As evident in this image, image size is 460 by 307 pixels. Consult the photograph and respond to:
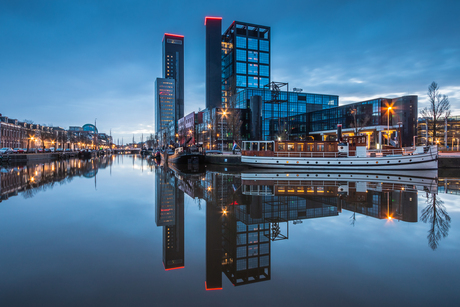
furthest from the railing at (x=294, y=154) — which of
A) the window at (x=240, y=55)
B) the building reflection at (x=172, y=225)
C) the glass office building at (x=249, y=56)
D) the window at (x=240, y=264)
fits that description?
the window at (x=240, y=55)

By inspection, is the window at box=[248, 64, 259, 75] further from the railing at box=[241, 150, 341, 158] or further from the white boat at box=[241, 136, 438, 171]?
the railing at box=[241, 150, 341, 158]

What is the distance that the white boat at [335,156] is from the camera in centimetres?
2956

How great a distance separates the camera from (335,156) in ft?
108

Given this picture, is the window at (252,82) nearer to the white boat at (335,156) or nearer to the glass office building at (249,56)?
the glass office building at (249,56)

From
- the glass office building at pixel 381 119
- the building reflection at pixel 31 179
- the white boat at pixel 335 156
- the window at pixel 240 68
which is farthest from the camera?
the window at pixel 240 68

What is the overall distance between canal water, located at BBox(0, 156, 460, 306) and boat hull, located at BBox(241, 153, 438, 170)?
21.0m

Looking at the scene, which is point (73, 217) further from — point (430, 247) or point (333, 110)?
point (333, 110)

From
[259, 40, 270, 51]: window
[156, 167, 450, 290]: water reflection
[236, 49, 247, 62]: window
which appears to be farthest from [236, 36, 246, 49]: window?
[156, 167, 450, 290]: water reflection

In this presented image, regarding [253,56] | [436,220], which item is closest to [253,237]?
[436,220]

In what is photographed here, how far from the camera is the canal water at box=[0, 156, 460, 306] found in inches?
167

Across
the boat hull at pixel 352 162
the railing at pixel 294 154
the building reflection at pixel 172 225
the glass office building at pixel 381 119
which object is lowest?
the building reflection at pixel 172 225

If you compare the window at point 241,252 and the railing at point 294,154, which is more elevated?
the railing at point 294,154

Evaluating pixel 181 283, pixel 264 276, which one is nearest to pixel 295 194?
pixel 264 276

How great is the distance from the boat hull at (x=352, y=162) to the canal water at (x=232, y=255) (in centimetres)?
2096
